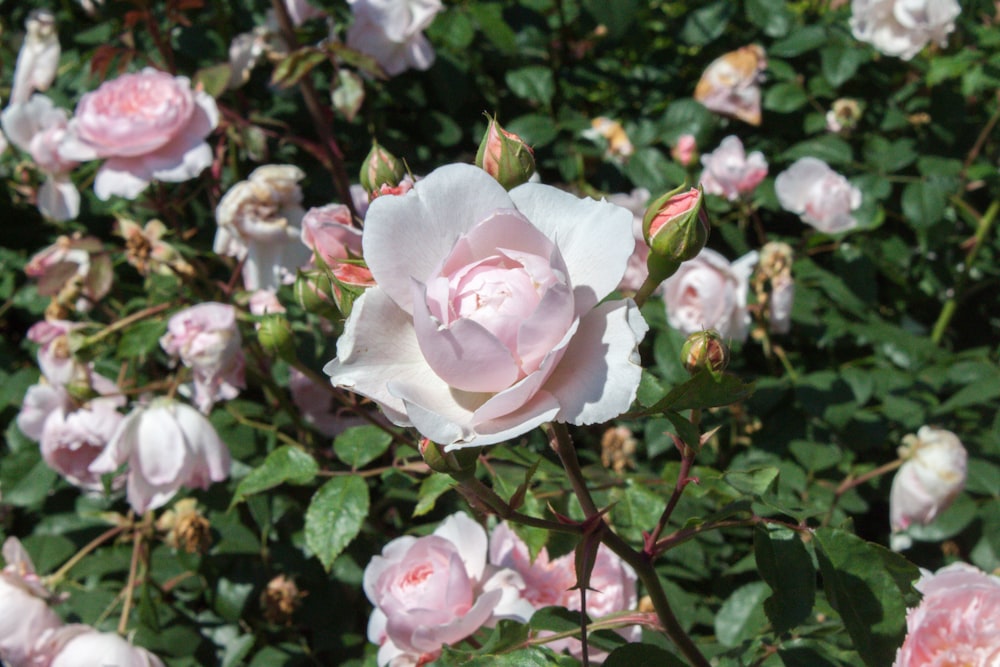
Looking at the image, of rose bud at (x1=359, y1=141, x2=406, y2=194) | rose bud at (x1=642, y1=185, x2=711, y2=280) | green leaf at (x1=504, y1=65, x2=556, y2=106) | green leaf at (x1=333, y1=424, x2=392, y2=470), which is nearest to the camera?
rose bud at (x1=642, y1=185, x2=711, y2=280)

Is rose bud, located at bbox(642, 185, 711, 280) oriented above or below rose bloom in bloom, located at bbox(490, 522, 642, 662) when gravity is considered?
above

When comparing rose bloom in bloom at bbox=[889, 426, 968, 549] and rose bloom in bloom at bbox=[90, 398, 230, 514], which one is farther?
rose bloom in bloom at bbox=[889, 426, 968, 549]

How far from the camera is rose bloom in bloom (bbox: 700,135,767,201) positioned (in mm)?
1791

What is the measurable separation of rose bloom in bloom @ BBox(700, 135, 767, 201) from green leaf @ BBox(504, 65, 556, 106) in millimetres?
374

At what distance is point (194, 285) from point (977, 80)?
1.59 meters

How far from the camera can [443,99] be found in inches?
74.2

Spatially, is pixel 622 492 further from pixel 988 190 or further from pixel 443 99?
pixel 988 190

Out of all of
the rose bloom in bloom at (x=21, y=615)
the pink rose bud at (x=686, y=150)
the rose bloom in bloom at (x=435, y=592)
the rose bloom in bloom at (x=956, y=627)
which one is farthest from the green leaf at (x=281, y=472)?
the pink rose bud at (x=686, y=150)

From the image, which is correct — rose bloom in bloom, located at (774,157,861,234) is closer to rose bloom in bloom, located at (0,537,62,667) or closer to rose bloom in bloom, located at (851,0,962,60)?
rose bloom in bloom, located at (851,0,962,60)

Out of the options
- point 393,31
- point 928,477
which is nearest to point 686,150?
point 393,31

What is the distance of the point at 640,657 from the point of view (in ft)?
2.46

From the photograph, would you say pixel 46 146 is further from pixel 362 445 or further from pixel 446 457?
pixel 446 457

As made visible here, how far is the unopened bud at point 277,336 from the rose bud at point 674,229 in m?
0.48

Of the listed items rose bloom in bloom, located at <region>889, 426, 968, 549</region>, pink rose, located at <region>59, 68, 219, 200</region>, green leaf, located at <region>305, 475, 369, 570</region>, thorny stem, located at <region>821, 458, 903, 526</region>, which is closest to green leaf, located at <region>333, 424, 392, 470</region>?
green leaf, located at <region>305, 475, 369, 570</region>
